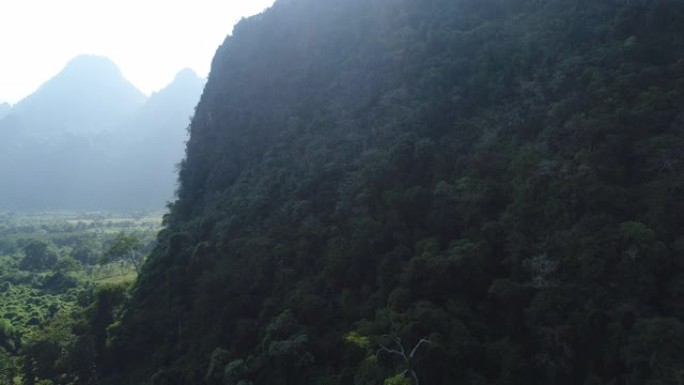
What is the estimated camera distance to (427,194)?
29703 mm

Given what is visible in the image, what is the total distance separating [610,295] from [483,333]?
539 centimetres

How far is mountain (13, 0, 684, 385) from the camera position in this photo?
2006cm

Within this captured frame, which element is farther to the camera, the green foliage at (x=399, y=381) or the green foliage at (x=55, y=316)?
the green foliage at (x=55, y=316)

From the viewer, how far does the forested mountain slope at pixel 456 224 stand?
20.0 metres

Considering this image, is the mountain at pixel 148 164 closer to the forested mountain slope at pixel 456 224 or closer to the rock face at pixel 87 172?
the rock face at pixel 87 172

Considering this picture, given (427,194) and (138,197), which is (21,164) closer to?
(138,197)

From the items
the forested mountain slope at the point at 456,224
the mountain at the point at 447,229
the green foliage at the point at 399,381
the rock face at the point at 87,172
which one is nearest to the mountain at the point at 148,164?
the rock face at the point at 87,172

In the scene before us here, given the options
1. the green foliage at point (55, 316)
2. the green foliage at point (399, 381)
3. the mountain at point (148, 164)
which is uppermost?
the mountain at point (148, 164)

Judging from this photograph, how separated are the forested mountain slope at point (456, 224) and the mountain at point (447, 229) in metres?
0.12

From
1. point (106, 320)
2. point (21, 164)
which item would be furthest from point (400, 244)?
point (21, 164)

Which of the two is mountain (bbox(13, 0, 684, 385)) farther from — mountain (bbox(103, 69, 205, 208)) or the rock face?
the rock face

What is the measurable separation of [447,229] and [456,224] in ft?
1.97

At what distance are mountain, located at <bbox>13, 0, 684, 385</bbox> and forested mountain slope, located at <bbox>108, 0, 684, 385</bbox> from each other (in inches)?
4.5

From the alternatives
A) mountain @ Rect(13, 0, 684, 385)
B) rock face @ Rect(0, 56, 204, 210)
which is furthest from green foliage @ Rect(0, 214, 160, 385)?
rock face @ Rect(0, 56, 204, 210)
